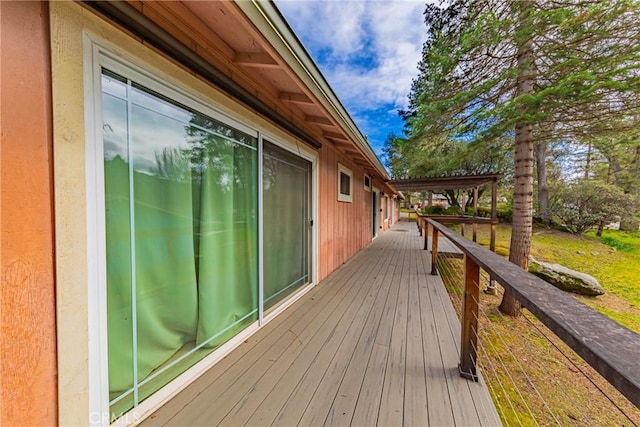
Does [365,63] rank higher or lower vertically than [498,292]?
higher

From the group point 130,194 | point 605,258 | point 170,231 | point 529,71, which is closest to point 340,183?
point 529,71

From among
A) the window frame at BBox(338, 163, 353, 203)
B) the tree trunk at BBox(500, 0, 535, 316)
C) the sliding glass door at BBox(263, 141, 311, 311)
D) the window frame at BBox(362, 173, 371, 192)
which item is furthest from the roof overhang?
the window frame at BBox(362, 173, 371, 192)

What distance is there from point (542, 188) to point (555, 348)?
566 inches

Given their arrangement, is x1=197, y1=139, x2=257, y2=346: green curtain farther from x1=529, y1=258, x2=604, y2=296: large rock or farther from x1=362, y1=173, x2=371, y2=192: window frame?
x1=529, y1=258, x2=604, y2=296: large rock

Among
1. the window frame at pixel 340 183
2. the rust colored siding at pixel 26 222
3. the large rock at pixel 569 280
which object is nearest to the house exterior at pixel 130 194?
the rust colored siding at pixel 26 222

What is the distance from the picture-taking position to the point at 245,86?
7.27 ft

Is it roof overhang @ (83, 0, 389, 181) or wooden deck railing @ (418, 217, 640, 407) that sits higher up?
roof overhang @ (83, 0, 389, 181)

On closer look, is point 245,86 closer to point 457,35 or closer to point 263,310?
point 263,310

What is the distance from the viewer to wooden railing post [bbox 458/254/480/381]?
5.73 feet

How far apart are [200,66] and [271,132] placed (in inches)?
39.3

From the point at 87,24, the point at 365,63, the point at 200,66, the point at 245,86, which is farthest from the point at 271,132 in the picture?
the point at 365,63

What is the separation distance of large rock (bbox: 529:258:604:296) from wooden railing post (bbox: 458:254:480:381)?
17.8 feet

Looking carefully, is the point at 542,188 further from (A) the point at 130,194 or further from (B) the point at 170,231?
(A) the point at 130,194

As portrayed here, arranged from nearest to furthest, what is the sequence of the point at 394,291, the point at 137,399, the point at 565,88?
the point at 137,399, the point at 565,88, the point at 394,291
